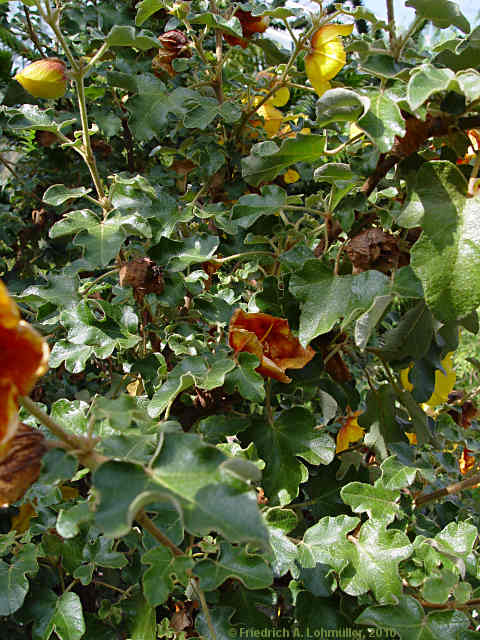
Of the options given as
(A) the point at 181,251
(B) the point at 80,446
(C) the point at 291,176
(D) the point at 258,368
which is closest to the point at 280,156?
(A) the point at 181,251

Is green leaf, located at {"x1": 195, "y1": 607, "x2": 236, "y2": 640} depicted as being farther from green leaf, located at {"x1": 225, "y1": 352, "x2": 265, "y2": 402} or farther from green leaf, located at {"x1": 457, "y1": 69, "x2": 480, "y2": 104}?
green leaf, located at {"x1": 457, "y1": 69, "x2": 480, "y2": 104}

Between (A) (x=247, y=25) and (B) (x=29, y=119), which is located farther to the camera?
(A) (x=247, y=25)

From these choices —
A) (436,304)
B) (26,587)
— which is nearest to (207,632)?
(26,587)

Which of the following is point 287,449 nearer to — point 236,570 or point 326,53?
point 236,570

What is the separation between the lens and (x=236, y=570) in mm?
623

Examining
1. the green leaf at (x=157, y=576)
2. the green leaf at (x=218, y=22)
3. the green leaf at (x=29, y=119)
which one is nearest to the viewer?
the green leaf at (x=157, y=576)

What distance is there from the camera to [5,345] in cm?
37

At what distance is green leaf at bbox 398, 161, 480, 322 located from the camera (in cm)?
63

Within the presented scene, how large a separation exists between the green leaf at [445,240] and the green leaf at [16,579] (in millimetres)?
630

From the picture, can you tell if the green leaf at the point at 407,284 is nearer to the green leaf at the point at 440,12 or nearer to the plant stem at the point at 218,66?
the green leaf at the point at 440,12

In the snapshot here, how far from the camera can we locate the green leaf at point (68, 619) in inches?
29.5

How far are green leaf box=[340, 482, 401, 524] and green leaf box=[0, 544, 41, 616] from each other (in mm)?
450

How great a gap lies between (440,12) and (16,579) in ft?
3.10

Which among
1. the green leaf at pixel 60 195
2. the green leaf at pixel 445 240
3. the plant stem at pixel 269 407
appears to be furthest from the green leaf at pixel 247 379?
the green leaf at pixel 60 195
